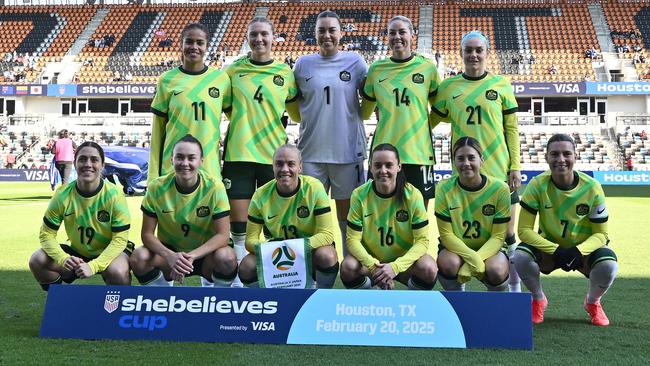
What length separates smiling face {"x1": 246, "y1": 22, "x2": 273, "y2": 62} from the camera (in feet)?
15.8

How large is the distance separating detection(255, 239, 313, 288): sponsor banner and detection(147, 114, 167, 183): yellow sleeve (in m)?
1.07

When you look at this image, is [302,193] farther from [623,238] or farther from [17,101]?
[17,101]

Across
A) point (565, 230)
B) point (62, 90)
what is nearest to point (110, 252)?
point (565, 230)

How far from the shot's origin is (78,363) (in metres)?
3.29

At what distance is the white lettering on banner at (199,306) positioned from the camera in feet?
12.0

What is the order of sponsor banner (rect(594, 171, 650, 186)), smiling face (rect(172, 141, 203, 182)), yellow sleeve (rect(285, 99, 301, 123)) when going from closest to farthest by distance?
1. smiling face (rect(172, 141, 203, 182))
2. yellow sleeve (rect(285, 99, 301, 123))
3. sponsor banner (rect(594, 171, 650, 186))

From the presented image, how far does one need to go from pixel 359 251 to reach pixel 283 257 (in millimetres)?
412

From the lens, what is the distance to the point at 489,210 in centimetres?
426

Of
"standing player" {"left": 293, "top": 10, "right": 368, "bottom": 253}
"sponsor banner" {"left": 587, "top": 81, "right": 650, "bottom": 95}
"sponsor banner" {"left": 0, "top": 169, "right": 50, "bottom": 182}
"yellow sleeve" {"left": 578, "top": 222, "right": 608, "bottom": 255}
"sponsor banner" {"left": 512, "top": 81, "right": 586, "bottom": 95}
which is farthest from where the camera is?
"sponsor banner" {"left": 512, "top": 81, "right": 586, "bottom": 95}

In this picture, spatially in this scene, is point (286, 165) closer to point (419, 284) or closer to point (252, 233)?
point (252, 233)

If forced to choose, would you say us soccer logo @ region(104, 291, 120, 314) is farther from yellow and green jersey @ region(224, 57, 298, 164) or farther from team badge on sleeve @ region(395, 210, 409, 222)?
team badge on sleeve @ region(395, 210, 409, 222)

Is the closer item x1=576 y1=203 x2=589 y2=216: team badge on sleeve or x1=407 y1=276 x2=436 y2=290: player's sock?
x1=407 y1=276 x2=436 y2=290: player's sock

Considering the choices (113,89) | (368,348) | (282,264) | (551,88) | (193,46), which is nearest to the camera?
(368,348)

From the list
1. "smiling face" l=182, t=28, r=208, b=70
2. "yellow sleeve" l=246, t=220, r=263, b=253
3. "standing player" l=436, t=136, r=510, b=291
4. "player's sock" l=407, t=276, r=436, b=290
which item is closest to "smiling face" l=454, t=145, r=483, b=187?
"standing player" l=436, t=136, r=510, b=291
